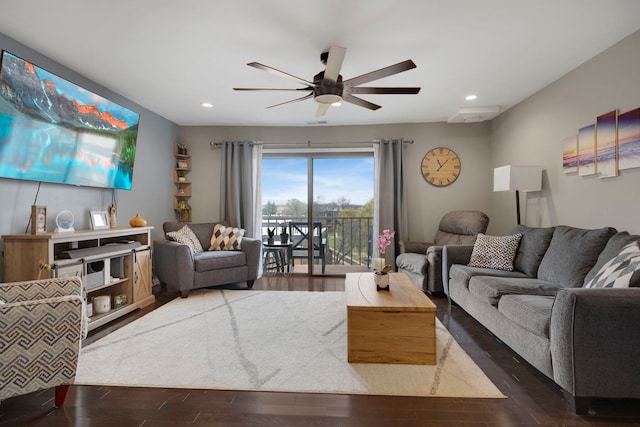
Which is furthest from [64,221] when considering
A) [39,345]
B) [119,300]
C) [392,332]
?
[392,332]

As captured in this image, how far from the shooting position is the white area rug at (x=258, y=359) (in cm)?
199

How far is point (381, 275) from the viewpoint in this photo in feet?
8.77

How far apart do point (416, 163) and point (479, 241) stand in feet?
6.24

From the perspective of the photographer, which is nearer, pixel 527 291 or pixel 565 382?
pixel 565 382

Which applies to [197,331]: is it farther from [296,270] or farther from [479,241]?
[479,241]

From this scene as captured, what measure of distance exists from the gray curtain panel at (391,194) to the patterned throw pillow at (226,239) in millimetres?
2112

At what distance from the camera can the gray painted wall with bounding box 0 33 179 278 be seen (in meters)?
2.61

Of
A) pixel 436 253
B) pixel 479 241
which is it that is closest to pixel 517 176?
pixel 479 241

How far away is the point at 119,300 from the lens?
333cm

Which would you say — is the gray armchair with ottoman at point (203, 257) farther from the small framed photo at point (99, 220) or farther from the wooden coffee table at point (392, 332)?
the wooden coffee table at point (392, 332)

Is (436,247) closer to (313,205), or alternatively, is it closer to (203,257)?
(313,205)

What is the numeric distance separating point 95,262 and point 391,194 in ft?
12.7

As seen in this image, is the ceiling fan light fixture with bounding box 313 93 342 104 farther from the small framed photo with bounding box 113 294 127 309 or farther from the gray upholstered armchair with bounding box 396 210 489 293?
the small framed photo with bounding box 113 294 127 309

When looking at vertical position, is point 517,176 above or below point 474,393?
above
